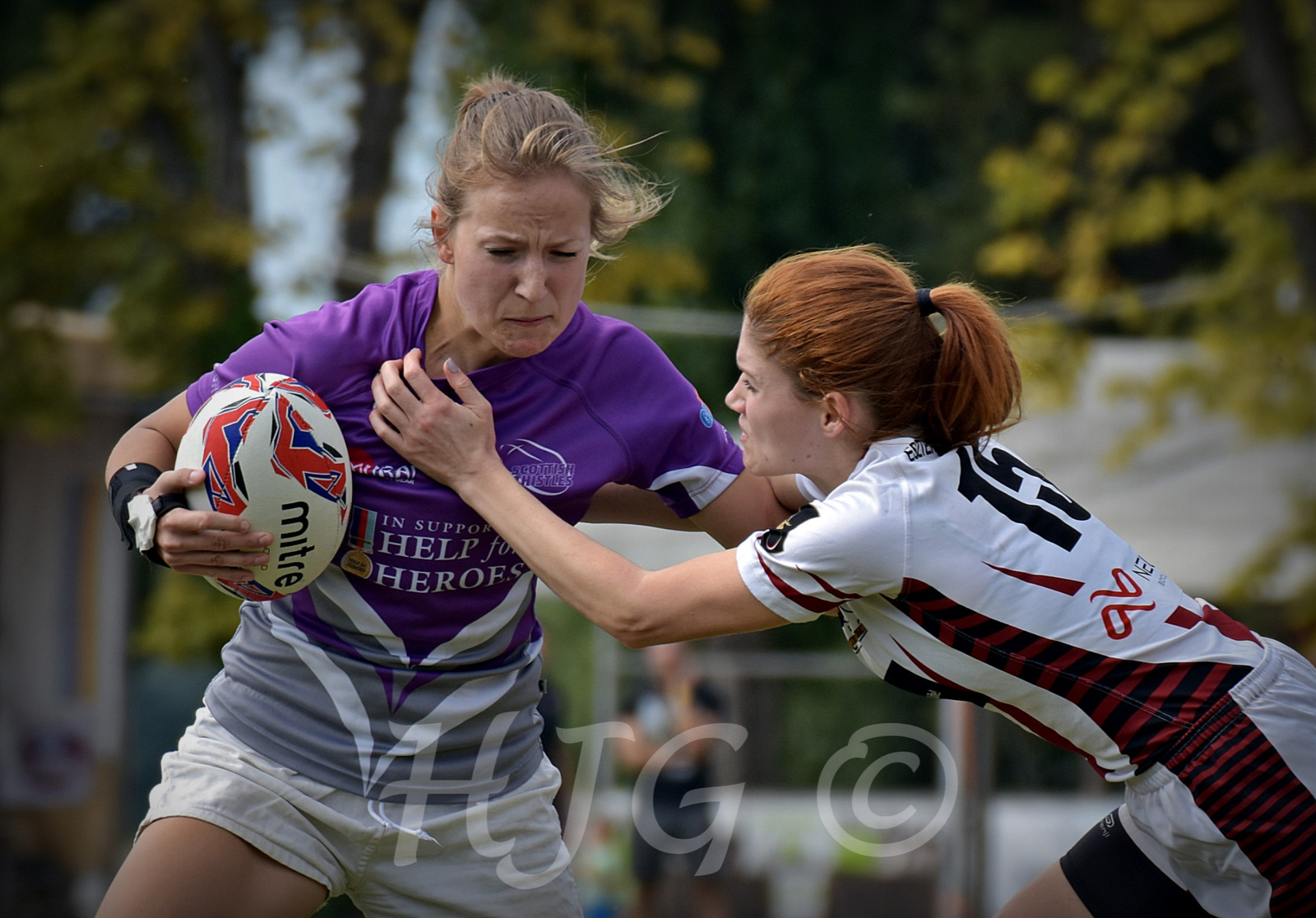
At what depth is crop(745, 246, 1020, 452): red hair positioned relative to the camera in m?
2.28

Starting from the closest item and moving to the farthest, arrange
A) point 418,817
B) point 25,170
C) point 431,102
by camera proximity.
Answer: point 418,817
point 25,170
point 431,102

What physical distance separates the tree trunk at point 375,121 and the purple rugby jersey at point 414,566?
535cm

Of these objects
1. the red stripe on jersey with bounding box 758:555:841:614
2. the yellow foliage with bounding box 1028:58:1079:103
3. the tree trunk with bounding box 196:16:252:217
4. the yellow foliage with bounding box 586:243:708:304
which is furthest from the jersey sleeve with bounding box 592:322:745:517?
the yellow foliage with bounding box 1028:58:1079:103

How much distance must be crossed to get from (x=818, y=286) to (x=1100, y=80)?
6.79 m

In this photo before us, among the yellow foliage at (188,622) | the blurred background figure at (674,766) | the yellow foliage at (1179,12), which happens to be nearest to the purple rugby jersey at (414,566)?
the blurred background figure at (674,766)

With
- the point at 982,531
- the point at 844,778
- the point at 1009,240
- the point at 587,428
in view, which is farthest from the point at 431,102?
the point at 982,531

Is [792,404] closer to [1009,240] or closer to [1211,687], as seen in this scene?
[1211,687]

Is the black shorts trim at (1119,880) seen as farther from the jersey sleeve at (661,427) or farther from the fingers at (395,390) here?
the fingers at (395,390)

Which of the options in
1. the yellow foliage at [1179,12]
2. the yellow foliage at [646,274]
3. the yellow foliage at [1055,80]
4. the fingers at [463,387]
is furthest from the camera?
the yellow foliage at [1055,80]

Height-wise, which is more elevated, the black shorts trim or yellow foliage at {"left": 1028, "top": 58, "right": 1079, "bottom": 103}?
yellow foliage at {"left": 1028, "top": 58, "right": 1079, "bottom": 103}

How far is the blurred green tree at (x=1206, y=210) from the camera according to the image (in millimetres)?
7152

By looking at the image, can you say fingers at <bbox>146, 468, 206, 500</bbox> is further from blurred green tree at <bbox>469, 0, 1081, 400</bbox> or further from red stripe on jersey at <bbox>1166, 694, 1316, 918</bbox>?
blurred green tree at <bbox>469, 0, 1081, 400</bbox>

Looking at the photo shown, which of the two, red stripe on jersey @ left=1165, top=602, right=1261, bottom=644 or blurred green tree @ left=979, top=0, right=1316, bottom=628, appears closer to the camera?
red stripe on jersey @ left=1165, top=602, right=1261, bottom=644

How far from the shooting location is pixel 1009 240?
8.41m
